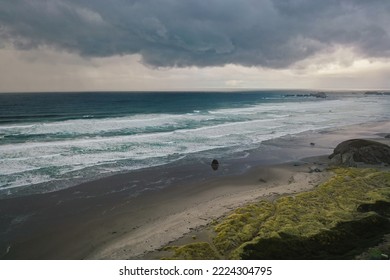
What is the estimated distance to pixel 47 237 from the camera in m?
14.4

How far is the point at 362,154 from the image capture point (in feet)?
84.0

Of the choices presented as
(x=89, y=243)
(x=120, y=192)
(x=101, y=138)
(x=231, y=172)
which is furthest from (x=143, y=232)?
(x=101, y=138)

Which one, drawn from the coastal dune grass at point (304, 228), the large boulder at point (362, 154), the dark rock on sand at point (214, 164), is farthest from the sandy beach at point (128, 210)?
the large boulder at point (362, 154)

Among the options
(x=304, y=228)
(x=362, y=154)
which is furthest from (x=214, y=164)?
(x=304, y=228)

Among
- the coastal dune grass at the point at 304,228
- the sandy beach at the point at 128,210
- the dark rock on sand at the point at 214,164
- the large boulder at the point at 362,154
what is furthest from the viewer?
the dark rock on sand at the point at 214,164

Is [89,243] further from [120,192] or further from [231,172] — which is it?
[231,172]

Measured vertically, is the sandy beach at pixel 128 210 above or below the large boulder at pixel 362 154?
below

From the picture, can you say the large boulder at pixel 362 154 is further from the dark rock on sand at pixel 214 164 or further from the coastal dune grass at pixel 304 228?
the dark rock on sand at pixel 214 164

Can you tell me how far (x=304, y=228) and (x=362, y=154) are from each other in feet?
50.9

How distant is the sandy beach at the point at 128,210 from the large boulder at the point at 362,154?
2.14 metres

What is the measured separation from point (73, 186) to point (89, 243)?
27.1 ft

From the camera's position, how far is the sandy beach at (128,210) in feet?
44.1

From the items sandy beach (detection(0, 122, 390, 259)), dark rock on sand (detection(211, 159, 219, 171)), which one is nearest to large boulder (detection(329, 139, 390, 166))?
sandy beach (detection(0, 122, 390, 259))

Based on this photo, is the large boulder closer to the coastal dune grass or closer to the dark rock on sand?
the coastal dune grass
